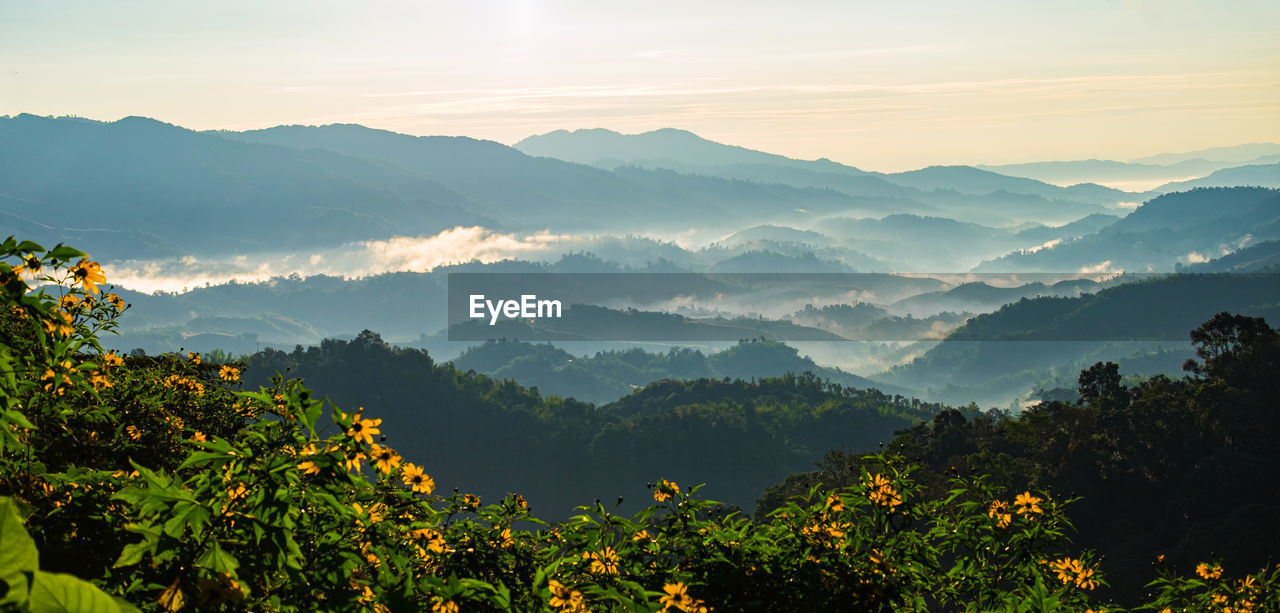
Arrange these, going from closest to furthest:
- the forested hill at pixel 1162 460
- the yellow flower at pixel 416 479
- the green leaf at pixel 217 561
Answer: the green leaf at pixel 217 561, the yellow flower at pixel 416 479, the forested hill at pixel 1162 460

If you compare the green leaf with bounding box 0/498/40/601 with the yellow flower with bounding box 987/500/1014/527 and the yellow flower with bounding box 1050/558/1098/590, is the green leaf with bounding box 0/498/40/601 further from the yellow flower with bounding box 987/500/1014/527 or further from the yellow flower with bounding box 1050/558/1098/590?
the yellow flower with bounding box 1050/558/1098/590

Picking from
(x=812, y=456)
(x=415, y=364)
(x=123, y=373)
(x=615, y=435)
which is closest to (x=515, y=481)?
(x=615, y=435)

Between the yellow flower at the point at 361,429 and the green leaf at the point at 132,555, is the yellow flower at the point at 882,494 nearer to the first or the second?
the yellow flower at the point at 361,429

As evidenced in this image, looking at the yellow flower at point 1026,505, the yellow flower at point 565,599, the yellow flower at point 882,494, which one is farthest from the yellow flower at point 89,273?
the yellow flower at point 1026,505

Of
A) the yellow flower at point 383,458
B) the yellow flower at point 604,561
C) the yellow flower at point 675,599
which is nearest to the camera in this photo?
the yellow flower at point 383,458

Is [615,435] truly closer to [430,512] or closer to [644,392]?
[644,392]

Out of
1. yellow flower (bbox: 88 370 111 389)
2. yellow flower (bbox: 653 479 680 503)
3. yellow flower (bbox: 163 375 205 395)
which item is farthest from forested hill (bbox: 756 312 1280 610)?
yellow flower (bbox: 88 370 111 389)
